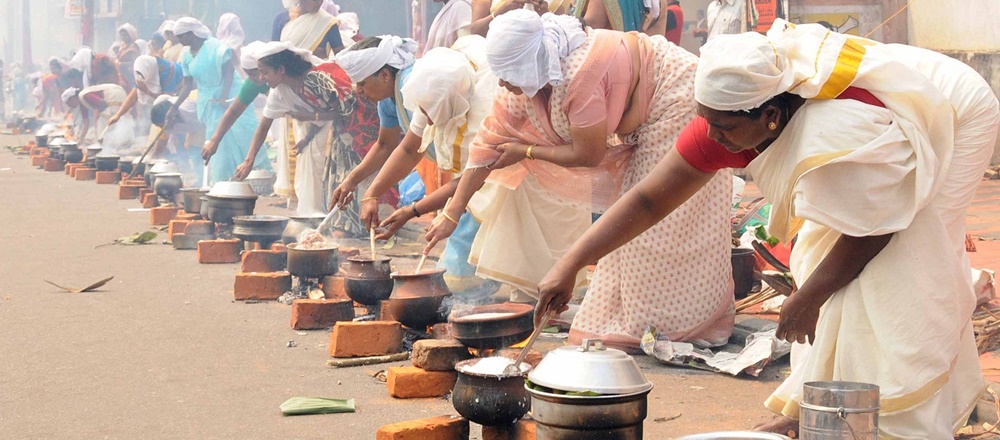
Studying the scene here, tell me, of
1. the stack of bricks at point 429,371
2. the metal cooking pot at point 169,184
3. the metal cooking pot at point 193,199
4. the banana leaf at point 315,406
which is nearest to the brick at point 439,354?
the stack of bricks at point 429,371

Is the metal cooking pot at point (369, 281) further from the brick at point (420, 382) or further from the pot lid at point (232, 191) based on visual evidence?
the pot lid at point (232, 191)

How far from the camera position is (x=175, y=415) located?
4.86 meters

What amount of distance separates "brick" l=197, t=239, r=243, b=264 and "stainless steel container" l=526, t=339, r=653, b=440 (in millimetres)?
6769

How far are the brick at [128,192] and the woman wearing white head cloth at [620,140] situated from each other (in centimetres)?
1114

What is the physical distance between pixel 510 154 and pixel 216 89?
9.55m

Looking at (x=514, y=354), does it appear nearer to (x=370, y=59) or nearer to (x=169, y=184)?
(x=370, y=59)

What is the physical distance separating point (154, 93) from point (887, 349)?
1690 centimetres

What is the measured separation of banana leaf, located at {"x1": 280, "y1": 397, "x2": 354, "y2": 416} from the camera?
15.9 feet

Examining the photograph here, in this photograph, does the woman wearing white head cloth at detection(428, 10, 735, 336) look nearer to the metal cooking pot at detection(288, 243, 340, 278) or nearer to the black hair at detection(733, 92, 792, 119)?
the metal cooking pot at detection(288, 243, 340, 278)

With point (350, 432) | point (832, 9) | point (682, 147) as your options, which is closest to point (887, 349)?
point (682, 147)

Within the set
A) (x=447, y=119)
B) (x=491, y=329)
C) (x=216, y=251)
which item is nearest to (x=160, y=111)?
(x=216, y=251)

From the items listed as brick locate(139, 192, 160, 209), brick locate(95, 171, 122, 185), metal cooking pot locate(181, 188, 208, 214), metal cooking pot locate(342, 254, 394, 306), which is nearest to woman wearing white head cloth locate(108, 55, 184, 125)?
brick locate(95, 171, 122, 185)

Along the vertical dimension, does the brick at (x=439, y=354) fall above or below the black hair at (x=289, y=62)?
below

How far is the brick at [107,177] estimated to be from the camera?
19.0 metres
